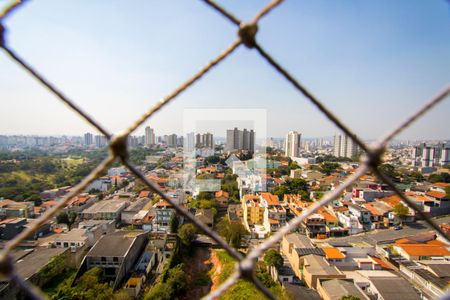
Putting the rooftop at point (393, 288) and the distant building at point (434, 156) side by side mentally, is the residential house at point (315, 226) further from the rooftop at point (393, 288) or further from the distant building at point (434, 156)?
the distant building at point (434, 156)

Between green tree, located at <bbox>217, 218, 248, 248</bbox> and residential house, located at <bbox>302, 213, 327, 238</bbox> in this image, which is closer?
green tree, located at <bbox>217, 218, 248, 248</bbox>

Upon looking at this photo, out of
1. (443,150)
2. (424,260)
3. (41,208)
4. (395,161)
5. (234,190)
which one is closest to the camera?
(424,260)

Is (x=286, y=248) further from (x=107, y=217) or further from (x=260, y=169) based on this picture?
(x=260, y=169)

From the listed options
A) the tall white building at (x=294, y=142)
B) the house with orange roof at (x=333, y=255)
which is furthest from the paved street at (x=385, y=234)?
the tall white building at (x=294, y=142)

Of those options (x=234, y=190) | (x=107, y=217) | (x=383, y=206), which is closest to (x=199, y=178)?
(x=234, y=190)

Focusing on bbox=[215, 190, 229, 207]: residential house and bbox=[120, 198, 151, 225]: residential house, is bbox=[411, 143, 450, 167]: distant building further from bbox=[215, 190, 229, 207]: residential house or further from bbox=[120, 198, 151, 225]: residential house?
bbox=[120, 198, 151, 225]: residential house

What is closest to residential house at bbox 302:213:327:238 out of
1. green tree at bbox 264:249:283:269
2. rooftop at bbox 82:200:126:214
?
green tree at bbox 264:249:283:269
